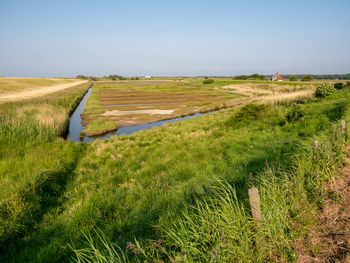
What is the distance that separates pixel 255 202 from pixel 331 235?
150 centimetres

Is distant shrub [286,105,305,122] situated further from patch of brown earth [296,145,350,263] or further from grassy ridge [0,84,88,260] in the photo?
grassy ridge [0,84,88,260]

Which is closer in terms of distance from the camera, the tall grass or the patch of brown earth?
the tall grass

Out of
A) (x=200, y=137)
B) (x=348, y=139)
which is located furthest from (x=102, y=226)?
(x=200, y=137)

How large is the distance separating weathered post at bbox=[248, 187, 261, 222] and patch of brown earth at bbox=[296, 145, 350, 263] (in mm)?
778

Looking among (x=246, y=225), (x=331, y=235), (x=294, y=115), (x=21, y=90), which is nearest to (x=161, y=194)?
(x=246, y=225)

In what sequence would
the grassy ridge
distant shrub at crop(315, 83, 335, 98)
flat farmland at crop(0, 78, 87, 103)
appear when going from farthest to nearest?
1. flat farmland at crop(0, 78, 87, 103)
2. distant shrub at crop(315, 83, 335, 98)
3. the grassy ridge

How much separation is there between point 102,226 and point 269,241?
4.03 m

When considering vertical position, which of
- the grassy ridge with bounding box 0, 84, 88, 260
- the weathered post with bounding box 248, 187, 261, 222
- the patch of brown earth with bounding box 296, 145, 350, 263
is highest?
→ the weathered post with bounding box 248, 187, 261, 222

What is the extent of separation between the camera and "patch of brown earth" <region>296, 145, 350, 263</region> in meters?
3.66

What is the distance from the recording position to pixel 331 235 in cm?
405

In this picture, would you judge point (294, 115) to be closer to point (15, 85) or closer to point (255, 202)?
point (255, 202)

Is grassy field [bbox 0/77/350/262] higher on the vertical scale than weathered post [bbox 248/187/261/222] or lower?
lower

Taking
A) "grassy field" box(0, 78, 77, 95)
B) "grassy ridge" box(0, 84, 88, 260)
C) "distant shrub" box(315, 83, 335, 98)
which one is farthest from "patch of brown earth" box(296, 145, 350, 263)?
"grassy field" box(0, 78, 77, 95)

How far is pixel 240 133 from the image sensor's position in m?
14.4
